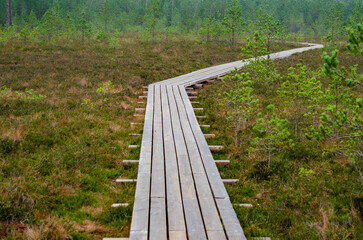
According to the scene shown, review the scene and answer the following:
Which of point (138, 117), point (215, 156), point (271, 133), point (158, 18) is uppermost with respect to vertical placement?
point (158, 18)

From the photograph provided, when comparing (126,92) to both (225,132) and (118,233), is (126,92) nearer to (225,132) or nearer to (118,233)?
(225,132)

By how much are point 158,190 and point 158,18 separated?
70.0 m

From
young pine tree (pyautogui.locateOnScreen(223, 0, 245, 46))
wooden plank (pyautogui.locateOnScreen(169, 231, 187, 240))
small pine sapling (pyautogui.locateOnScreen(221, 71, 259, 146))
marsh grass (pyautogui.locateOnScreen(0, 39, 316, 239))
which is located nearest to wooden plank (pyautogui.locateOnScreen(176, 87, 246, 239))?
wooden plank (pyautogui.locateOnScreen(169, 231, 187, 240))

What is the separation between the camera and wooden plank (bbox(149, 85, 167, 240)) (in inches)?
145

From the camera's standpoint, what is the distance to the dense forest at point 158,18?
34.3 m

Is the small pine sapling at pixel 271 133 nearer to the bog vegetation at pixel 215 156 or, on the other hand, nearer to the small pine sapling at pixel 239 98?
the bog vegetation at pixel 215 156

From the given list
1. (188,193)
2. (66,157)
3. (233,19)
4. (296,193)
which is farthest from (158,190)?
(233,19)

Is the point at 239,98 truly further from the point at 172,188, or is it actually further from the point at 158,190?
the point at 158,190

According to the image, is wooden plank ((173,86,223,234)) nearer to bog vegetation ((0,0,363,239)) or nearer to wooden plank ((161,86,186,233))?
wooden plank ((161,86,186,233))

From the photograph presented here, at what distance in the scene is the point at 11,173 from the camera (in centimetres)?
541

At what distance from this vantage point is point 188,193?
15.2ft

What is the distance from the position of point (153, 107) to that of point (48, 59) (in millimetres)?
13848

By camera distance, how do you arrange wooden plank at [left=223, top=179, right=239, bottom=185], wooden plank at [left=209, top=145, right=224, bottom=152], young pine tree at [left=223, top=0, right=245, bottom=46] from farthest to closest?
young pine tree at [left=223, top=0, right=245, bottom=46], wooden plank at [left=209, top=145, right=224, bottom=152], wooden plank at [left=223, top=179, right=239, bottom=185]

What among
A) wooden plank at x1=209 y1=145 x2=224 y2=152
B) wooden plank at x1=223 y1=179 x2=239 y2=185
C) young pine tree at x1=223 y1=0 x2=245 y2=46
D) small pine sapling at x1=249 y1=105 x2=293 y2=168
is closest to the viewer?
wooden plank at x1=223 y1=179 x2=239 y2=185
